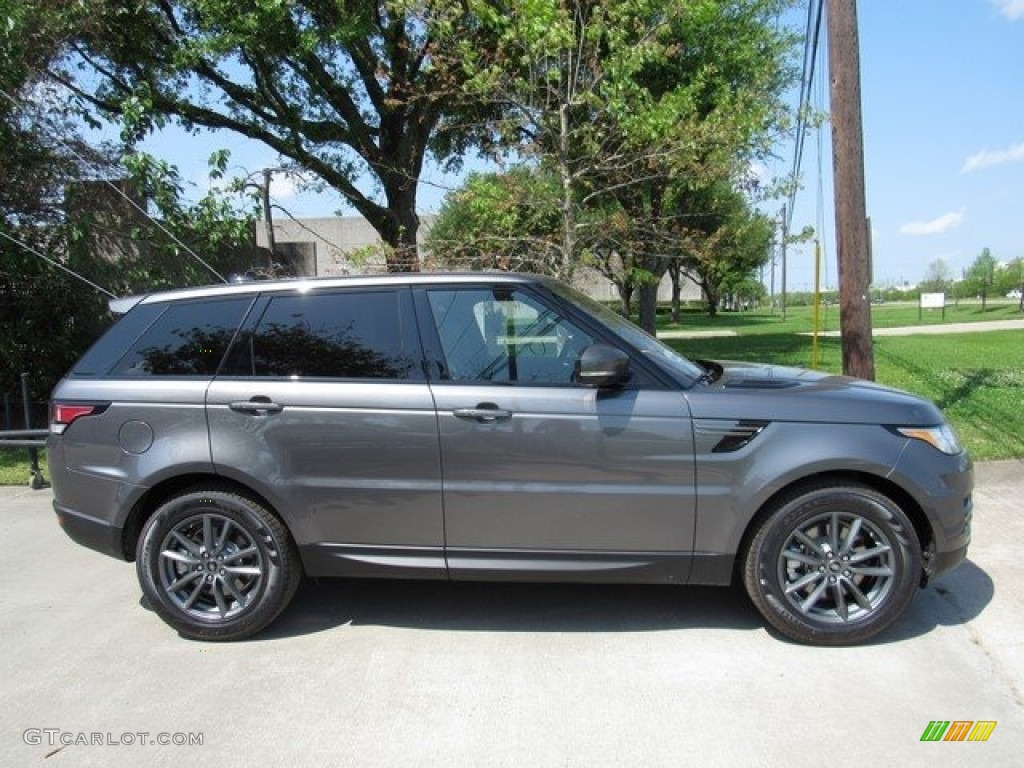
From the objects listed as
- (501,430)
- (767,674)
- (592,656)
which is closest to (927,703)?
(767,674)

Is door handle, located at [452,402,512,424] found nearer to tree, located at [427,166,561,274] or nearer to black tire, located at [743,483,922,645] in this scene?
black tire, located at [743,483,922,645]

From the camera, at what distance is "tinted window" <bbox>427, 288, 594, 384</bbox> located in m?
3.87

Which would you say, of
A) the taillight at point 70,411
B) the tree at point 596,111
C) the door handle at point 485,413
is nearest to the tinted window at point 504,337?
the door handle at point 485,413

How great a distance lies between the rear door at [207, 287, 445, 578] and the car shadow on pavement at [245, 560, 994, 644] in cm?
44

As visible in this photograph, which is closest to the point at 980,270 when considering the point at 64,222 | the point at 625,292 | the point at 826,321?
the point at 826,321

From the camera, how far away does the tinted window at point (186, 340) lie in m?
4.12

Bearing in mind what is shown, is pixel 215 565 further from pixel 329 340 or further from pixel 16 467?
pixel 16 467

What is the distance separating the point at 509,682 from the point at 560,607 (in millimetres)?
844

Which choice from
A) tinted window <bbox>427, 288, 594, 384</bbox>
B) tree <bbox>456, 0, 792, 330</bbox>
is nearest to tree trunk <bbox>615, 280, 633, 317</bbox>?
tree <bbox>456, 0, 792, 330</bbox>

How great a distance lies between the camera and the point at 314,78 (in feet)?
46.6

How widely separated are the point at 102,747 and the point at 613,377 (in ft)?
8.58

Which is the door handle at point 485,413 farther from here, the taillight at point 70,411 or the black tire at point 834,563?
the taillight at point 70,411

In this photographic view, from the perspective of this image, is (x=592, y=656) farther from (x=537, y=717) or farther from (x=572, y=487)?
(x=572, y=487)

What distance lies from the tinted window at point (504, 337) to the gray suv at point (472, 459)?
11 mm
